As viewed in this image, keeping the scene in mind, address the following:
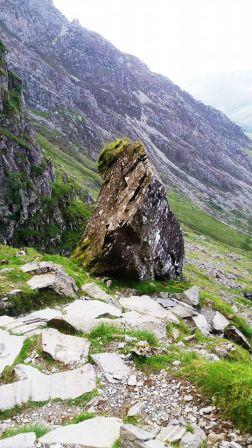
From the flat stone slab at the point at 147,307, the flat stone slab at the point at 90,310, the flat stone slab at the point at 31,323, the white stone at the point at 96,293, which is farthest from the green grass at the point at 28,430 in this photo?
the flat stone slab at the point at 147,307

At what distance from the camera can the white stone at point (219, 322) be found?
2849 centimetres

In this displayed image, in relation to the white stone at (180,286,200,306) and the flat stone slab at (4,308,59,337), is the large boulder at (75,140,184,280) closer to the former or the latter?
the white stone at (180,286,200,306)

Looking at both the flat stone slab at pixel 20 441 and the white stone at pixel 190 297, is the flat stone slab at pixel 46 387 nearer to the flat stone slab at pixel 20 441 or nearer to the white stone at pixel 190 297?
the flat stone slab at pixel 20 441

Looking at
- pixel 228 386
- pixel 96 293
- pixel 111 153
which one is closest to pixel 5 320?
pixel 96 293

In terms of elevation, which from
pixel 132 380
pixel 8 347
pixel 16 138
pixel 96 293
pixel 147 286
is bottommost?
pixel 16 138

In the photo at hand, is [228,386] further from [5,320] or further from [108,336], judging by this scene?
[5,320]

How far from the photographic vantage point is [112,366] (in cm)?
1612

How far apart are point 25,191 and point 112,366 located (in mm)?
103072

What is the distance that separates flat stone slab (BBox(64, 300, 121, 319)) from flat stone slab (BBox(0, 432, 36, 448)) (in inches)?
360

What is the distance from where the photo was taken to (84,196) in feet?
559

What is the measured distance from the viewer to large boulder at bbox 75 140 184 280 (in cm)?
3338

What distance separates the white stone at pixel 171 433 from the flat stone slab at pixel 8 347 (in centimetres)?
681

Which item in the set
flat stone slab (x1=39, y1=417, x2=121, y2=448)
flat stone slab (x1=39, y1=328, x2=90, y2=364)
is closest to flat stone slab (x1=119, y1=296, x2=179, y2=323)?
flat stone slab (x1=39, y1=328, x2=90, y2=364)

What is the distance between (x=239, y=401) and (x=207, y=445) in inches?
60.6
